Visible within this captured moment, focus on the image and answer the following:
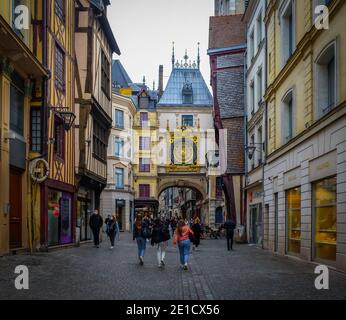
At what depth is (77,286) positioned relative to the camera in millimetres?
11250

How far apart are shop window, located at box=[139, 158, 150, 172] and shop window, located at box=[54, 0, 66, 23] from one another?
40.8m

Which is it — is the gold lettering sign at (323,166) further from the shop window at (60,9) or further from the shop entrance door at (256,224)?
the shop entrance door at (256,224)

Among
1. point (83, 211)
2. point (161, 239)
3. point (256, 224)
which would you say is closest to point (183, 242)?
point (161, 239)

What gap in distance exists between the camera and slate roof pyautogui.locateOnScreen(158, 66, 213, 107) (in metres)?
68.1

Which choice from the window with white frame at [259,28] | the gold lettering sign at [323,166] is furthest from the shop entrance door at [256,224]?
the gold lettering sign at [323,166]

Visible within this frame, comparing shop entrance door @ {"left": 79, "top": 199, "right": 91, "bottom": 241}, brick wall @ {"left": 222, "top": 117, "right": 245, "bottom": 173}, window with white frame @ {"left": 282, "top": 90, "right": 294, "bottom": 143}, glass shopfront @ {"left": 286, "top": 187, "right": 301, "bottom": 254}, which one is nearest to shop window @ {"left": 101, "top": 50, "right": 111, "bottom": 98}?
shop entrance door @ {"left": 79, "top": 199, "right": 91, "bottom": 241}

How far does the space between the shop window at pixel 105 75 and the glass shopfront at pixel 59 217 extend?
8.10 m

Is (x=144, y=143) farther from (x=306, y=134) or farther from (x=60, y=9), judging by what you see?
(x=306, y=134)

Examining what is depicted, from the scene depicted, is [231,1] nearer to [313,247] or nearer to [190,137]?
[190,137]

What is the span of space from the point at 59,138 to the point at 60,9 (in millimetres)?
4910

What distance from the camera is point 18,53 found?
57.9ft

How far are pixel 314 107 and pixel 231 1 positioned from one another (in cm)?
2845

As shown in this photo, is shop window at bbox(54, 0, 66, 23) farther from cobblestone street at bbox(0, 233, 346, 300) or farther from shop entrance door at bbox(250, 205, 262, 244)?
shop entrance door at bbox(250, 205, 262, 244)
